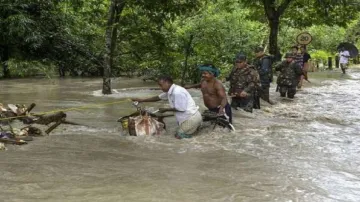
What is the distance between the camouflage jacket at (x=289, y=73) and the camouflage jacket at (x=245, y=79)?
11.8 ft

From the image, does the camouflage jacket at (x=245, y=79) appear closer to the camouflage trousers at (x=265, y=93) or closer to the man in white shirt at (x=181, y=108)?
the camouflage trousers at (x=265, y=93)

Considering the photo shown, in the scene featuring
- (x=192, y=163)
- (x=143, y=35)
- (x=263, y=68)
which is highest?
(x=143, y=35)

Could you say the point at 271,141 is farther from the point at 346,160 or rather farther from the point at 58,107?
the point at 58,107

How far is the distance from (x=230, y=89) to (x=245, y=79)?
48 cm

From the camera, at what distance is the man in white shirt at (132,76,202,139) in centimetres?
792

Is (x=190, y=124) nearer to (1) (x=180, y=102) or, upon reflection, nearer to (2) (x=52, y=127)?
(1) (x=180, y=102)

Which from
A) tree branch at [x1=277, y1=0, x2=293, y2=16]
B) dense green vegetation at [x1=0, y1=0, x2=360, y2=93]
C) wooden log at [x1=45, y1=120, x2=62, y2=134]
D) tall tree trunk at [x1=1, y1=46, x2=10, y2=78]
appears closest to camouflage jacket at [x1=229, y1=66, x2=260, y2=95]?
wooden log at [x1=45, y1=120, x2=62, y2=134]

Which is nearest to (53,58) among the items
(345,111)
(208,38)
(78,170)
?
(208,38)

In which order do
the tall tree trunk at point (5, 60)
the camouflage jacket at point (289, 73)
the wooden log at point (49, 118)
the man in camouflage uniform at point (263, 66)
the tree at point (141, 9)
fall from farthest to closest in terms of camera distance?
the tall tree trunk at point (5, 60), the camouflage jacket at point (289, 73), the tree at point (141, 9), the man in camouflage uniform at point (263, 66), the wooden log at point (49, 118)

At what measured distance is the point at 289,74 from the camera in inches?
554

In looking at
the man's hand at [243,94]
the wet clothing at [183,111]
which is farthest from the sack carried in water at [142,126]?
the man's hand at [243,94]

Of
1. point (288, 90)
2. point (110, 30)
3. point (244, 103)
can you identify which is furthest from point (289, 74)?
point (110, 30)

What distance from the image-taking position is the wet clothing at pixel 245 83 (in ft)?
34.9

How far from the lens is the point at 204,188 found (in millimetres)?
5238
